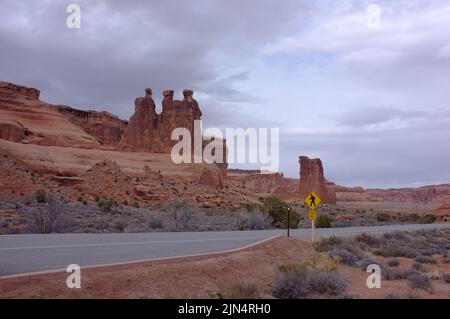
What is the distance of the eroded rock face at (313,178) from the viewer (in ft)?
342

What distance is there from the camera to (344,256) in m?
18.9

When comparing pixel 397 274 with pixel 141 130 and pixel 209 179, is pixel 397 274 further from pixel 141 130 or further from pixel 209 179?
pixel 141 130

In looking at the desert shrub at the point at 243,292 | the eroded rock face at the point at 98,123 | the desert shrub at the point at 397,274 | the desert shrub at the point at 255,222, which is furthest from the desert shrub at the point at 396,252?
the eroded rock face at the point at 98,123

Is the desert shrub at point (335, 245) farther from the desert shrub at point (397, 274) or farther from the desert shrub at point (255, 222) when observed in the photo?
the desert shrub at point (255, 222)

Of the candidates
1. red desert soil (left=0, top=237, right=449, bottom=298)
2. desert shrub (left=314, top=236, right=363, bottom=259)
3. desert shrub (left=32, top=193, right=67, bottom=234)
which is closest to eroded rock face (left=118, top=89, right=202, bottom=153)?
desert shrub (left=32, top=193, right=67, bottom=234)

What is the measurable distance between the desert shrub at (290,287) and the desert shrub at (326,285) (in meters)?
0.31

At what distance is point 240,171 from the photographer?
162 m

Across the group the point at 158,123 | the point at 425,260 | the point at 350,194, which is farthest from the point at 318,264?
the point at 350,194

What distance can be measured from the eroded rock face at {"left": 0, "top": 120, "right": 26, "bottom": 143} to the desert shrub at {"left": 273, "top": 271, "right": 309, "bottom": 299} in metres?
71.9

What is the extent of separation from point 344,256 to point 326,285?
7742 mm
